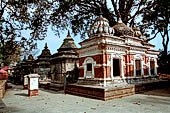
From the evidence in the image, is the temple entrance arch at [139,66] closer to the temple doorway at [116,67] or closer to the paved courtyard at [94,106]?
the temple doorway at [116,67]

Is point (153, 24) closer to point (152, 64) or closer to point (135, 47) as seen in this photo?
point (152, 64)

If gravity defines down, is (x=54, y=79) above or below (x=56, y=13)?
below

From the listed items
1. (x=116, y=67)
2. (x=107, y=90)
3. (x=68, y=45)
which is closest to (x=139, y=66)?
(x=116, y=67)

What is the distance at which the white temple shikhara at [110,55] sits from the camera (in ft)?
32.2

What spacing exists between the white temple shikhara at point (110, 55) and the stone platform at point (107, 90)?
0.90m

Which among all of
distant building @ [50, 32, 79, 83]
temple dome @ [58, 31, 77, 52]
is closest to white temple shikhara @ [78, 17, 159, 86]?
distant building @ [50, 32, 79, 83]

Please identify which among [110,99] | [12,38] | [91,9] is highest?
[91,9]

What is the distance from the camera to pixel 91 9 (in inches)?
734

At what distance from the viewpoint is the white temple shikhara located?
32.2ft

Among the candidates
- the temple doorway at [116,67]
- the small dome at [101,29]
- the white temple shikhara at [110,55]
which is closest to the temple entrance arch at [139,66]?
the white temple shikhara at [110,55]

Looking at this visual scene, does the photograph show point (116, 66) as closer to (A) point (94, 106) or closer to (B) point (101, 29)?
(B) point (101, 29)

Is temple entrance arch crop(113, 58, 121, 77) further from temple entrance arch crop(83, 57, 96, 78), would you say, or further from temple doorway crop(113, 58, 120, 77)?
temple entrance arch crop(83, 57, 96, 78)

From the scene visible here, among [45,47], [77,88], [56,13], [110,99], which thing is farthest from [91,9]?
[110,99]

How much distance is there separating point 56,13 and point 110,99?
1284 cm
